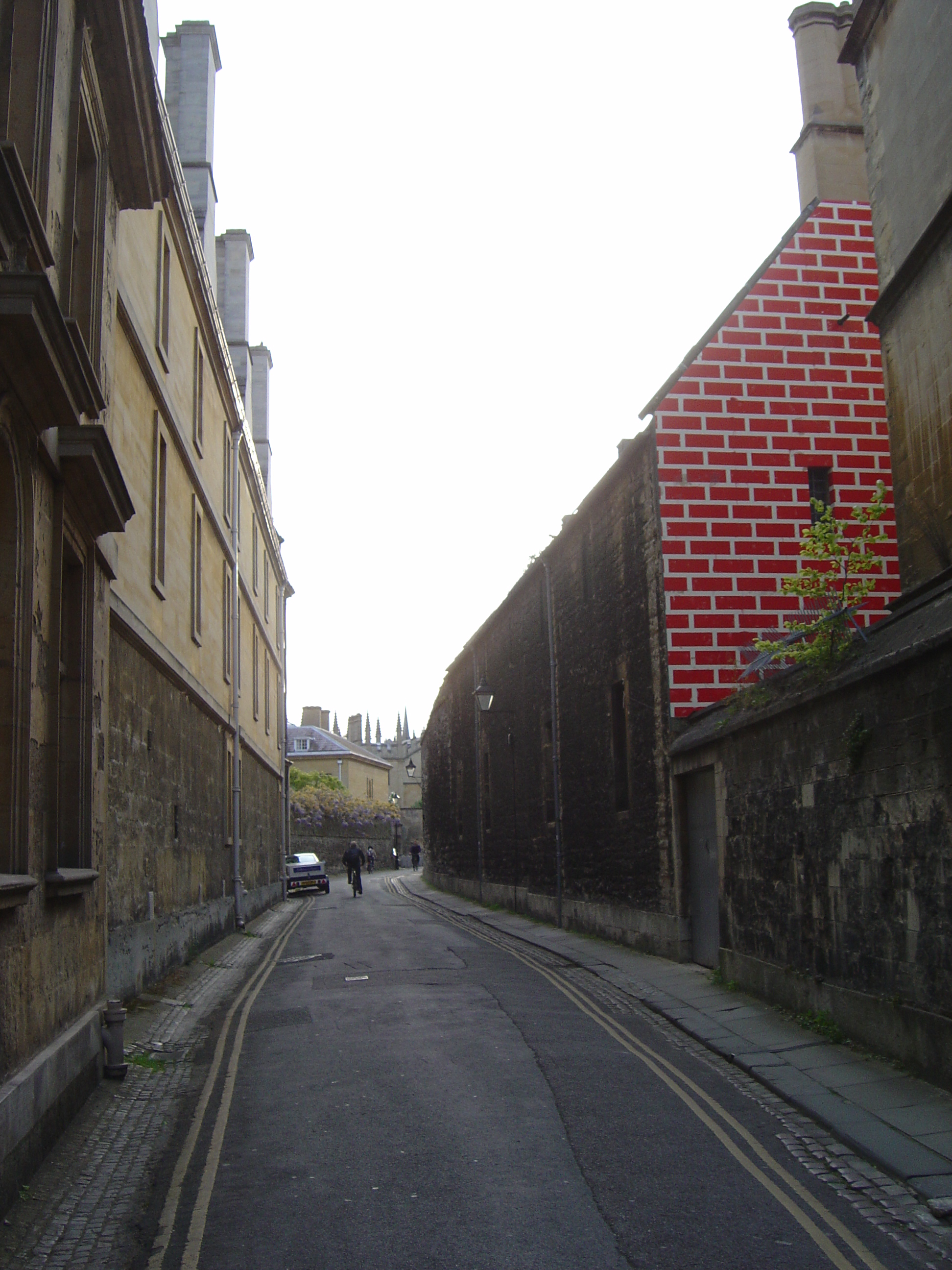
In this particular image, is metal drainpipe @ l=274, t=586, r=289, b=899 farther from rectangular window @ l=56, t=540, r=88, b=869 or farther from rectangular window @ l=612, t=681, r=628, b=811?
rectangular window @ l=56, t=540, r=88, b=869

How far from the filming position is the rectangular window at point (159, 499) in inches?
559

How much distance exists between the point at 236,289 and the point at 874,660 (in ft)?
79.1

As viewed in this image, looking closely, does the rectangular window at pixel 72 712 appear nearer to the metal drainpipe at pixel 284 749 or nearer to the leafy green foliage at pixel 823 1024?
the leafy green foliage at pixel 823 1024

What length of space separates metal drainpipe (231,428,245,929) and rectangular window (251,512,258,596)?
493 centimetres

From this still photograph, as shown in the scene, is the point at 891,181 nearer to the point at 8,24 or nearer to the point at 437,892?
the point at 8,24

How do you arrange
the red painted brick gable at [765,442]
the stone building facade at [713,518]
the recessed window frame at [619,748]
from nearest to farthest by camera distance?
the stone building facade at [713,518] → the red painted brick gable at [765,442] → the recessed window frame at [619,748]

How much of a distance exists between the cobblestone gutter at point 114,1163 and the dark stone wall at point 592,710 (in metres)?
7.09

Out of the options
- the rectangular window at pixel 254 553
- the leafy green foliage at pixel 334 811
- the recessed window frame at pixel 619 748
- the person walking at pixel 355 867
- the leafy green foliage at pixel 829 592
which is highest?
the rectangular window at pixel 254 553

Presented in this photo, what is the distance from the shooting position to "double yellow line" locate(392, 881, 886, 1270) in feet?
15.8

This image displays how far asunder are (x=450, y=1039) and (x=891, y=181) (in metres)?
9.64

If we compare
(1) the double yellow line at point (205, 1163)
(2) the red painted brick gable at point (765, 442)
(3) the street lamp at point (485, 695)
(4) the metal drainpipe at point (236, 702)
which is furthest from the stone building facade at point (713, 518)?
(4) the metal drainpipe at point (236, 702)

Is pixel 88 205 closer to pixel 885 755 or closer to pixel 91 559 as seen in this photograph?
pixel 91 559

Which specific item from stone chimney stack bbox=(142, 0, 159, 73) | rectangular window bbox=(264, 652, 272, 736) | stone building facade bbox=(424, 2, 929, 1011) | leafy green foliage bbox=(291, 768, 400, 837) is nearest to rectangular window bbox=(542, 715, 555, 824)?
stone building facade bbox=(424, 2, 929, 1011)

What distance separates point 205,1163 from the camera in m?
6.14
